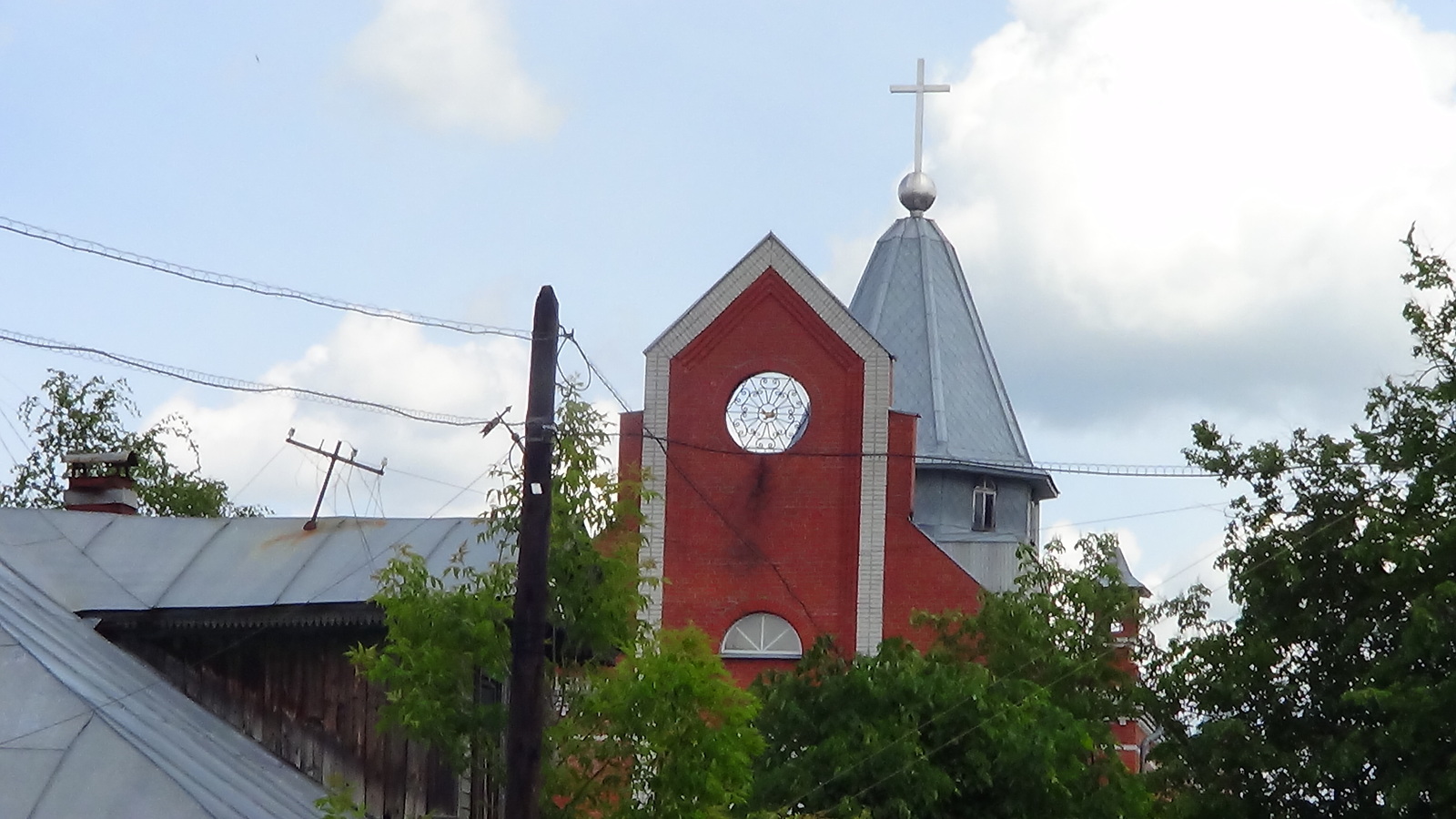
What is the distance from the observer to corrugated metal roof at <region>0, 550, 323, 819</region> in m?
13.9

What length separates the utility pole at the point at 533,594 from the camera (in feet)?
40.4

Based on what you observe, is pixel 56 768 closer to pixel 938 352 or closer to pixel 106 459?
pixel 106 459

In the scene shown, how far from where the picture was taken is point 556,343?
1309cm

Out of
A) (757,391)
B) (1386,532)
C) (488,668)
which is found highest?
(757,391)

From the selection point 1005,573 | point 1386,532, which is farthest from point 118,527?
point 1005,573

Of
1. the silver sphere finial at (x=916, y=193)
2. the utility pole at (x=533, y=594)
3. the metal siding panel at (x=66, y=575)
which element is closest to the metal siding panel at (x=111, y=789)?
the utility pole at (x=533, y=594)

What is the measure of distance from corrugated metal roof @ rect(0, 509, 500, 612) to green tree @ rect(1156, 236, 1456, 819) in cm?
868

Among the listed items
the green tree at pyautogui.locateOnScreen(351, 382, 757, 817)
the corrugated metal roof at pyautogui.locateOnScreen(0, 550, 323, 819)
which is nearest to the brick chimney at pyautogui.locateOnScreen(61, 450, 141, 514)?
the corrugated metal roof at pyautogui.locateOnScreen(0, 550, 323, 819)

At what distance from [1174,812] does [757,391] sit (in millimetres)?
12136

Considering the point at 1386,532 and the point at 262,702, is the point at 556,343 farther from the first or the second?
the point at 1386,532

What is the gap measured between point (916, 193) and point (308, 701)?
22118 millimetres

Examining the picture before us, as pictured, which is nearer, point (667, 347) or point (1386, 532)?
point (1386, 532)

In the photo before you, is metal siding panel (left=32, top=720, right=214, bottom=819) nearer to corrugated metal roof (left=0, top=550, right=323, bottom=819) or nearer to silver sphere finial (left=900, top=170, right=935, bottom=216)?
corrugated metal roof (left=0, top=550, right=323, bottom=819)

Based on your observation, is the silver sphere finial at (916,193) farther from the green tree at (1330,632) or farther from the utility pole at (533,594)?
the utility pole at (533,594)
